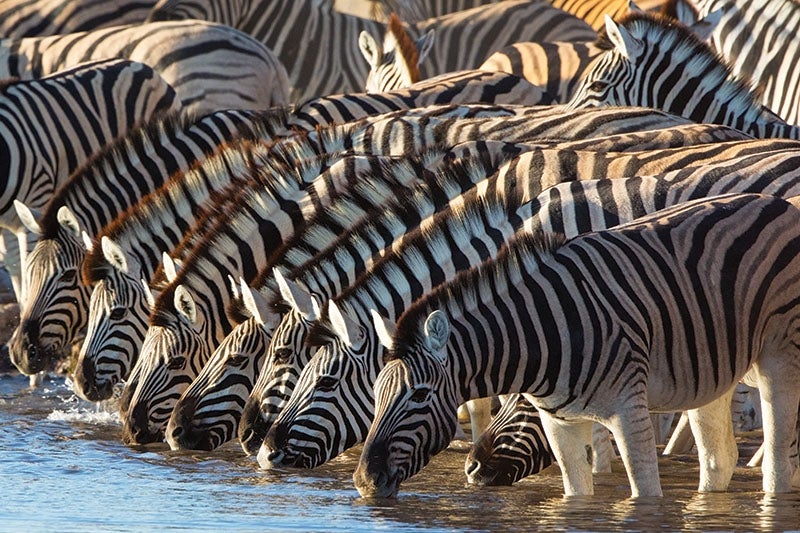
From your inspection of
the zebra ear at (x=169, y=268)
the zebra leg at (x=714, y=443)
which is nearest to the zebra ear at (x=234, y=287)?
the zebra ear at (x=169, y=268)

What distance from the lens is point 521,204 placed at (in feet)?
29.0

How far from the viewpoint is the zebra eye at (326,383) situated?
8047 millimetres

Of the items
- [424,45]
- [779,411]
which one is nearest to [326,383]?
[779,411]

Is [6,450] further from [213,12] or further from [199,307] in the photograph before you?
[213,12]

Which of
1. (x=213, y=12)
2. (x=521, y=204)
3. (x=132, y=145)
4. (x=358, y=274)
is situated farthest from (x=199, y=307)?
(x=213, y=12)

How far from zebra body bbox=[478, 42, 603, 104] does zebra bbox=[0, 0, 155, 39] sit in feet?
12.9

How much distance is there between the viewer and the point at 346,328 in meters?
7.91

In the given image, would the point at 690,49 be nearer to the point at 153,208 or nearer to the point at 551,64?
the point at 551,64

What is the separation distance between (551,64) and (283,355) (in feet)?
18.4

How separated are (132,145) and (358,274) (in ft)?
11.3

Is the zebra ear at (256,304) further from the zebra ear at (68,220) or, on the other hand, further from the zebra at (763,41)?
the zebra at (763,41)

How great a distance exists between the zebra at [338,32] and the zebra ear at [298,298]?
868cm

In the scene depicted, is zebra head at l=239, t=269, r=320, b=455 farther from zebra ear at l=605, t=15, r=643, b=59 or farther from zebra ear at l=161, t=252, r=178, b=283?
zebra ear at l=605, t=15, r=643, b=59

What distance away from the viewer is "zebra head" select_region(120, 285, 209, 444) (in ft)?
31.1
